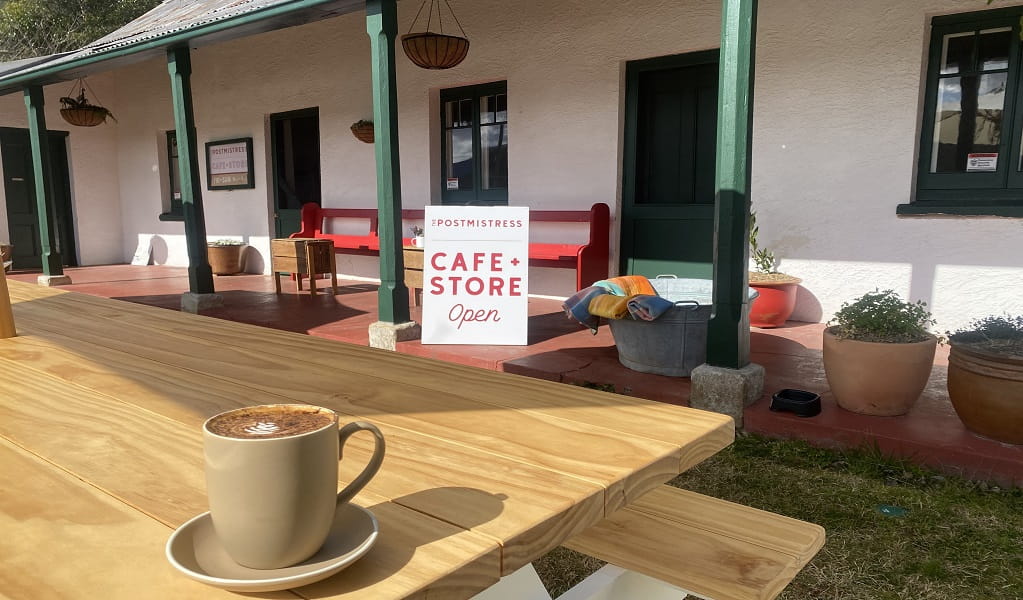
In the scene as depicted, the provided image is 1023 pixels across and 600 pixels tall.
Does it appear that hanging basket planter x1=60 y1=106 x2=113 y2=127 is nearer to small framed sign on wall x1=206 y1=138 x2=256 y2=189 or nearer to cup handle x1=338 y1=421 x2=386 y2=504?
small framed sign on wall x1=206 y1=138 x2=256 y2=189

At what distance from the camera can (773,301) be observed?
498cm

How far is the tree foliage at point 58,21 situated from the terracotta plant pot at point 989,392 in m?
24.6

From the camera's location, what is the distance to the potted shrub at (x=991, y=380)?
8.73 feet

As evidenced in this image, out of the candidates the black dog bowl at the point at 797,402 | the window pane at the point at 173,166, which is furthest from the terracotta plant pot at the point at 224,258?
the black dog bowl at the point at 797,402

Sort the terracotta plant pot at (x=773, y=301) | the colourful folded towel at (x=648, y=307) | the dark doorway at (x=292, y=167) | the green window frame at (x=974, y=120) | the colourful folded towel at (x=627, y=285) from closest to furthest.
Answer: the colourful folded towel at (x=648, y=307)
the colourful folded towel at (x=627, y=285)
the green window frame at (x=974, y=120)
the terracotta plant pot at (x=773, y=301)
the dark doorway at (x=292, y=167)

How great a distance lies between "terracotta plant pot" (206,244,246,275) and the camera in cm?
899

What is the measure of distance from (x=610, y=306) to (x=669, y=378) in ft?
1.65

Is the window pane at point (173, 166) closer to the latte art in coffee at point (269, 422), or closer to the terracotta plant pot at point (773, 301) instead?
the terracotta plant pot at point (773, 301)

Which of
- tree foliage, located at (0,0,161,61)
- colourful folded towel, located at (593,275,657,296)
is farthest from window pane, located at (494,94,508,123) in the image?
tree foliage, located at (0,0,161,61)

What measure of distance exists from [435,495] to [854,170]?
4.92m

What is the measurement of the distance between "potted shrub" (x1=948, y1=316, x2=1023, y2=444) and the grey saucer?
2824mm

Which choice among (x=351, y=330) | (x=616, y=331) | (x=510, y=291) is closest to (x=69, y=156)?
(x=351, y=330)

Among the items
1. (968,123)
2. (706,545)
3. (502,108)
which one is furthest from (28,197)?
(706,545)

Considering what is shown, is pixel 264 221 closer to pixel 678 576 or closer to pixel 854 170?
pixel 854 170
